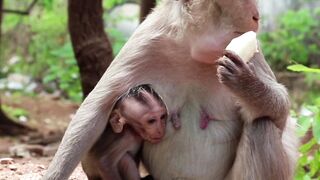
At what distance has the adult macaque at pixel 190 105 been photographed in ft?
13.5

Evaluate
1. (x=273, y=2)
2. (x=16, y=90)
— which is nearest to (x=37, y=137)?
(x=16, y=90)

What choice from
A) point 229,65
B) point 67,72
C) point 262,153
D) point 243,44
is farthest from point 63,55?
point 243,44

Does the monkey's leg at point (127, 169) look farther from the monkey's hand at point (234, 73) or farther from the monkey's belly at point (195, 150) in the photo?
the monkey's hand at point (234, 73)

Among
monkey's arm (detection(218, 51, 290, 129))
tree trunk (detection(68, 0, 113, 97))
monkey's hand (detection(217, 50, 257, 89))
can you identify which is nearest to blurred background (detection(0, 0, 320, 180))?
tree trunk (detection(68, 0, 113, 97))

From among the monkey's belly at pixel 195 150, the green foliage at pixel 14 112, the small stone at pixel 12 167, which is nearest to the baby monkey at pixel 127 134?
the monkey's belly at pixel 195 150

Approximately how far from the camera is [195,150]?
4391mm

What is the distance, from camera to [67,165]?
424cm

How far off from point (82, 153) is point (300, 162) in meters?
2.05

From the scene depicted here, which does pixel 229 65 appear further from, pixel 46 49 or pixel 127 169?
pixel 46 49

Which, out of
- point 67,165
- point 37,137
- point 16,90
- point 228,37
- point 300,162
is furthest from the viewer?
point 16,90

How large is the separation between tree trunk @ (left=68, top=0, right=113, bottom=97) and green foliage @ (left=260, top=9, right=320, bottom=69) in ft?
22.0

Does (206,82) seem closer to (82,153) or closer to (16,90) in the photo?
(82,153)

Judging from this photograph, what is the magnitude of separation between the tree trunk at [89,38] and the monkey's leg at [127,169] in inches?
109

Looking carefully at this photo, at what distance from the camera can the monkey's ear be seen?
4316mm
